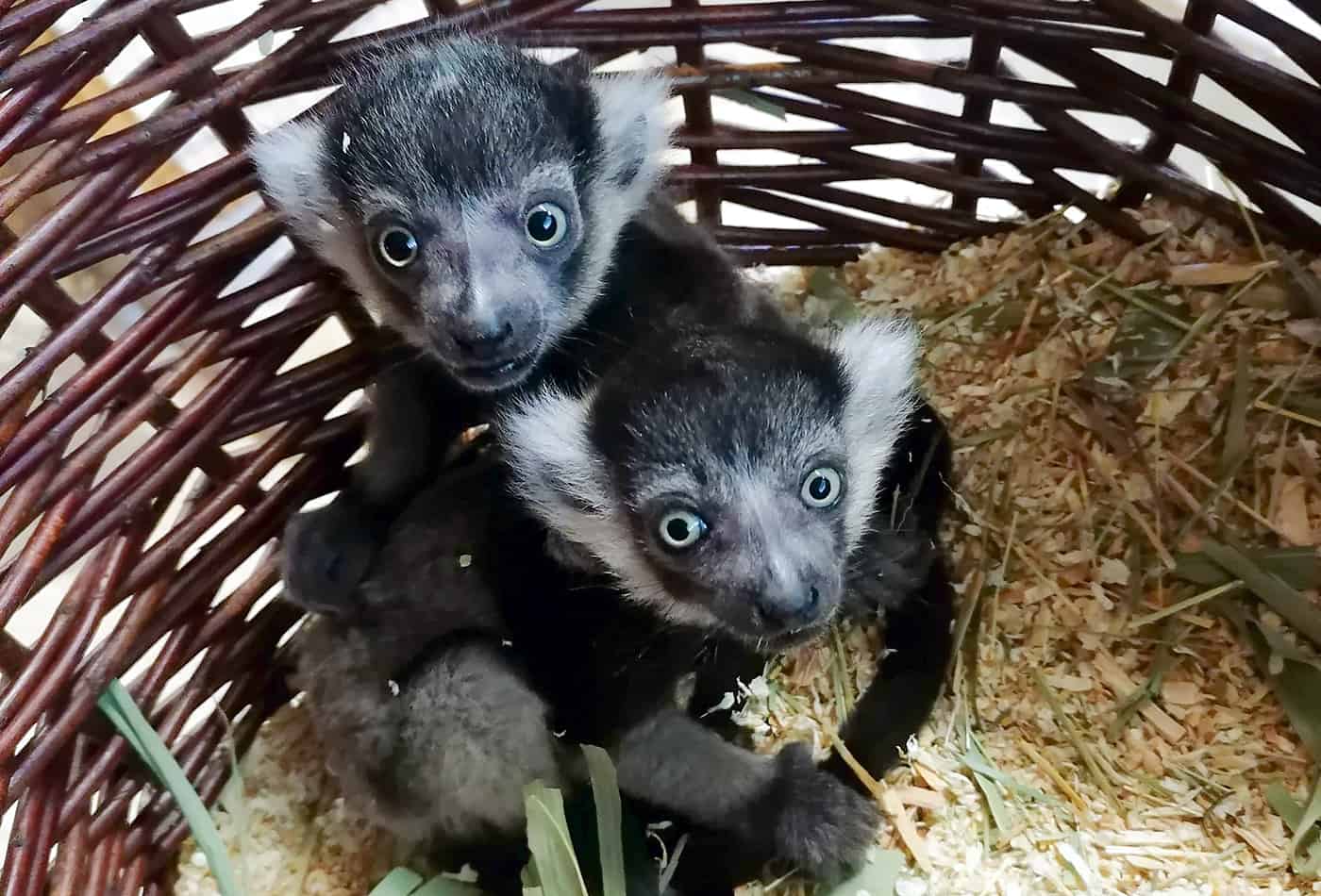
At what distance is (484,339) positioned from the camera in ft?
5.05

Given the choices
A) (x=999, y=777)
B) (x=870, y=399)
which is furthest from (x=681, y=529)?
(x=999, y=777)

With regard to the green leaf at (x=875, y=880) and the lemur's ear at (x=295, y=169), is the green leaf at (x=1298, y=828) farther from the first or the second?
the lemur's ear at (x=295, y=169)

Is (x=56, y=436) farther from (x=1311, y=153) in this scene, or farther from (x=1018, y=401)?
(x=1311, y=153)

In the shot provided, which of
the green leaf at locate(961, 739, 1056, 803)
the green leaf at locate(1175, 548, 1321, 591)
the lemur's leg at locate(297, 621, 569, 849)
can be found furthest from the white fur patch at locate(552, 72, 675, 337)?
the green leaf at locate(1175, 548, 1321, 591)

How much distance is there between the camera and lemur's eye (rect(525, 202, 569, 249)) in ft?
5.47

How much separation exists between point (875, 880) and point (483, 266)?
105 centimetres

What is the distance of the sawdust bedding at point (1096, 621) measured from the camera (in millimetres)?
1712

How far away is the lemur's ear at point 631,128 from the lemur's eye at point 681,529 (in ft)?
2.00

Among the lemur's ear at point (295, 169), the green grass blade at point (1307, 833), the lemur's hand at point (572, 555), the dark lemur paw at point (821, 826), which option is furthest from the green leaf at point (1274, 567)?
the lemur's ear at point (295, 169)

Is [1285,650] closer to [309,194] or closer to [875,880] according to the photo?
[875,880]

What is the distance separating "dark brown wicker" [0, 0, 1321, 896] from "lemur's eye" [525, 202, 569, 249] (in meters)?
0.39

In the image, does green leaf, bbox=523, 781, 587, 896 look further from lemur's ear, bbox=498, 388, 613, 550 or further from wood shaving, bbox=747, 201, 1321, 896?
wood shaving, bbox=747, 201, 1321, 896

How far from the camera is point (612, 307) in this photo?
5.83 feet

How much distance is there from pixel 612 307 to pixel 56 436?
0.79 m
